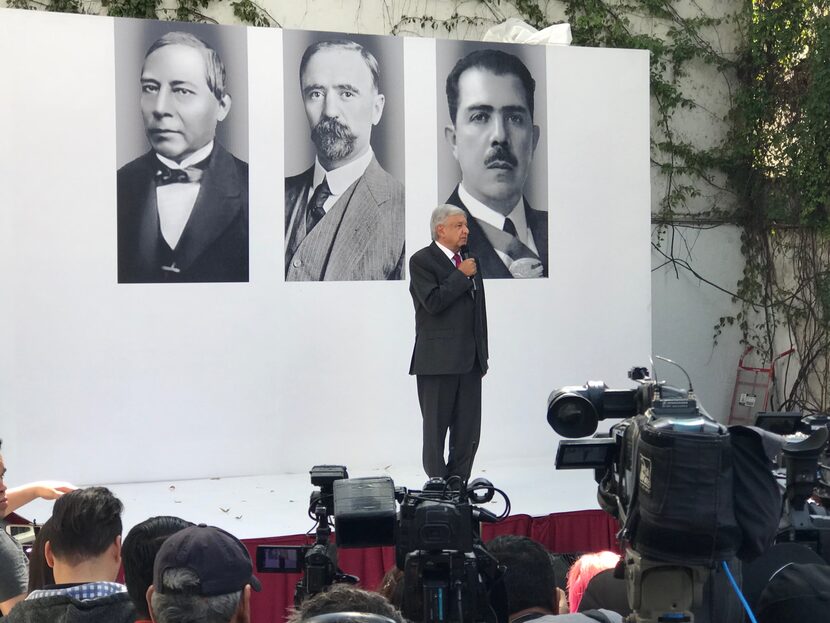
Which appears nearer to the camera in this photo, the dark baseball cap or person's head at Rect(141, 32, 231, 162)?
the dark baseball cap

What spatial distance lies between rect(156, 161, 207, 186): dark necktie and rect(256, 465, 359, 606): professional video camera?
12.9 feet

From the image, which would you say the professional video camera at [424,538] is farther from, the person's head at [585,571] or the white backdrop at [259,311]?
the white backdrop at [259,311]

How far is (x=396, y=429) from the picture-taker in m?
6.32

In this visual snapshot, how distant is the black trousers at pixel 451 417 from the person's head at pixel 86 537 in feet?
10.2

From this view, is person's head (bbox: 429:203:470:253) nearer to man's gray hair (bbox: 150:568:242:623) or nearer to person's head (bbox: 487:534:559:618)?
person's head (bbox: 487:534:559:618)

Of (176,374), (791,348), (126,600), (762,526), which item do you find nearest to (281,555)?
(126,600)

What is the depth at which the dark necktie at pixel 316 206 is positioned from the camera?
6105mm

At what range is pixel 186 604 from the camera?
1639mm

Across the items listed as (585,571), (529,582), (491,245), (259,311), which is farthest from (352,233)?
(529,582)

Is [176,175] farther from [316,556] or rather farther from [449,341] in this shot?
[316,556]

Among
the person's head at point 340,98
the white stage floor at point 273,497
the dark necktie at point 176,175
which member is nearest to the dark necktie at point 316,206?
the person's head at point 340,98

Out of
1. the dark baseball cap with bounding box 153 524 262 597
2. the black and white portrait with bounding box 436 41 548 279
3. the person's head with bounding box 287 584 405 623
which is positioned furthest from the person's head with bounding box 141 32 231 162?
the person's head with bounding box 287 584 405 623

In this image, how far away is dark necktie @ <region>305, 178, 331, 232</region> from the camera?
20.0 ft

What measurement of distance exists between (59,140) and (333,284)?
69.7 inches
